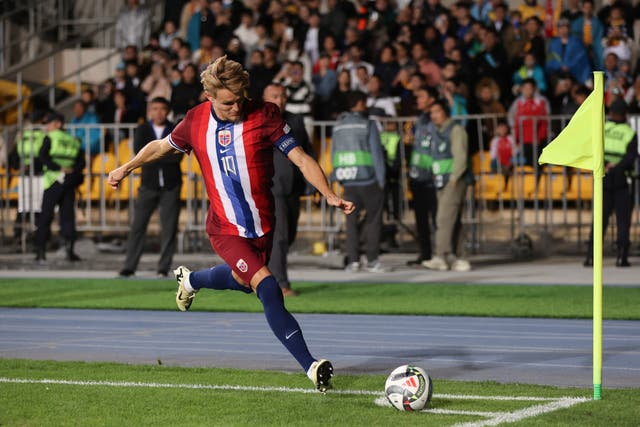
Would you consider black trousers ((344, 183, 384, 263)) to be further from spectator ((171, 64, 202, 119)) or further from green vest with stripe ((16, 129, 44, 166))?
green vest with stripe ((16, 129, 44, 166))

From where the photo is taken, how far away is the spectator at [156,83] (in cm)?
2598

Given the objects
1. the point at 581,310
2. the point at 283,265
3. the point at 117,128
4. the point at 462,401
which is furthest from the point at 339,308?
the point at 117,128

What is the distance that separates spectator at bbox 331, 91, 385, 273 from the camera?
1964 cm

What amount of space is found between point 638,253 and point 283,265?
8.16 metres

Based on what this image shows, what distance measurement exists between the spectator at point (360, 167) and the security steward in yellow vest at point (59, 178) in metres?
4.78

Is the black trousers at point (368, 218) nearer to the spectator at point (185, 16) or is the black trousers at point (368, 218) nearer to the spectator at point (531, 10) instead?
the spectator at point (531, 10)

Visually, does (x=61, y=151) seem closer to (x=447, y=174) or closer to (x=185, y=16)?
(x=447, y=174)

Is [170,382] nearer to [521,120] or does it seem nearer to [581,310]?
[581,310]

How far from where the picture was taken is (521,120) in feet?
71.1

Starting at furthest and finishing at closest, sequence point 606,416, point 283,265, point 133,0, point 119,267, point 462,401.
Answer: point 133,0
point 119,267
point 283,265
point 462,401
point 606,416

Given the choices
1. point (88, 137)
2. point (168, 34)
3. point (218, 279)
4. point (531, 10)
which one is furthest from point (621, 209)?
point (168, 34)

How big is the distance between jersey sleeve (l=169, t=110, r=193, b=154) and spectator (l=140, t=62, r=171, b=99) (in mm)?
16522

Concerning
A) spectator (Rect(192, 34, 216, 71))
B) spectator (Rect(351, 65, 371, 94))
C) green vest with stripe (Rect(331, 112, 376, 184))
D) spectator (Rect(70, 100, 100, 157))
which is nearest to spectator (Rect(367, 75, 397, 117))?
spectator (Rect(351, 65, 371, 94))

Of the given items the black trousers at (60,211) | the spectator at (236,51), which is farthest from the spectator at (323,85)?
the black trousers at (60,211)
